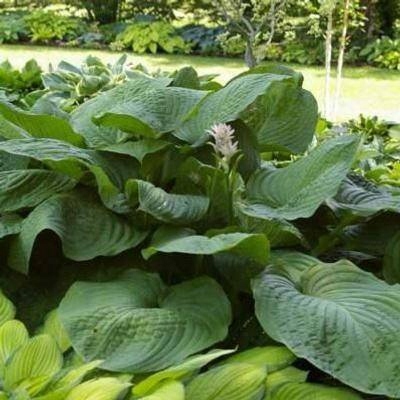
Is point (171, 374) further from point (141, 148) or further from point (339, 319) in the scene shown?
point (141, 148)

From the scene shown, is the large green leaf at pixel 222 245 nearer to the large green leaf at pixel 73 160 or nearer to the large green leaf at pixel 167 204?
the large green leaf at pixel 167 204

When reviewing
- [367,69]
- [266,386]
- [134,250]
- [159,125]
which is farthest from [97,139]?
[367,69]

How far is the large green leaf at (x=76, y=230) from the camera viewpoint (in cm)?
157

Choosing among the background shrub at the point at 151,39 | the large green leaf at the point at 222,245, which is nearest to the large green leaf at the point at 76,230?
the large green leaf at the point at 222,245

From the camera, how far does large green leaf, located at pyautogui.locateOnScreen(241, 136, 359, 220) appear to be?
152 centimetres

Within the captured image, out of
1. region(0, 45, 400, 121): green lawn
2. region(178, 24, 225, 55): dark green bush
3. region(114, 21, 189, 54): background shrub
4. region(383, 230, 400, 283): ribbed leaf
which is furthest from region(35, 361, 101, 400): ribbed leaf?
region(114, 21, 189, 54): background shrub

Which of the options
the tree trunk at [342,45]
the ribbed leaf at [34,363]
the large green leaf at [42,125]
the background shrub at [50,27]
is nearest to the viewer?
the ribbed leaf at [34,363]

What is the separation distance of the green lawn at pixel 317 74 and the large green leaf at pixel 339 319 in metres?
8.12

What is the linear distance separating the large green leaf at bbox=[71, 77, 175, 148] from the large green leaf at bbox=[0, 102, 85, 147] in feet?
0.15

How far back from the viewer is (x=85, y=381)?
123 centimetres

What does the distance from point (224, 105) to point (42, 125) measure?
437 millimetres

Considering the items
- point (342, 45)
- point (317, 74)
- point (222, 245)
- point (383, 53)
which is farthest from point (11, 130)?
point (383, 53)

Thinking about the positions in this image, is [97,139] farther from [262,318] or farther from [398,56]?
[398,56]

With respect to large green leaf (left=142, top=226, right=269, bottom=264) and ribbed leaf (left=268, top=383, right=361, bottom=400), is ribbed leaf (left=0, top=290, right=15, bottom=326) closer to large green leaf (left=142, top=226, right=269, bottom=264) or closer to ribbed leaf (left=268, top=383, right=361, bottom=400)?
large green leaf (left=142, top=226, right=269, bottom=264)
